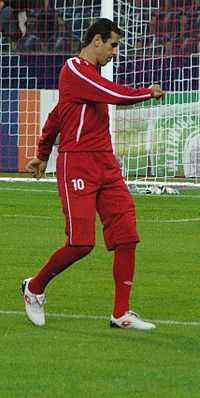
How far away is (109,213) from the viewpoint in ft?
30.9

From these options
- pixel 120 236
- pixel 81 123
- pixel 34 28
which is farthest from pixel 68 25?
pixel 120 236

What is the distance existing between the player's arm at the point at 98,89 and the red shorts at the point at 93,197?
0.39 m

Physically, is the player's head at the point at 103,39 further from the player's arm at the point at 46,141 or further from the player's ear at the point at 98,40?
the player's arm at the point at 46,141

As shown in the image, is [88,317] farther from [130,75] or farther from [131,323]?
[130,75]

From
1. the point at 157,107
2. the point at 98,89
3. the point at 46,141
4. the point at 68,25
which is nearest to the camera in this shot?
the point at 98,89

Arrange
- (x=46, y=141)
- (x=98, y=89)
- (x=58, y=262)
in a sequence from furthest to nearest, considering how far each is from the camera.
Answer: (x=46, y=141) → (x=58, y=262) → (x=98, y=89)

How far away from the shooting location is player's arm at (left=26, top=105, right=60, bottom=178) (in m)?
9.62

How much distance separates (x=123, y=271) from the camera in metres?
9.50

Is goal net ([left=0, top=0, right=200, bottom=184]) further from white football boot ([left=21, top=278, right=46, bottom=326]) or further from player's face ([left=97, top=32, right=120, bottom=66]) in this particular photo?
white football boot ([left=21, top=278, right=46, bottom=326])

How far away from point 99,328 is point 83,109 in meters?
1.39

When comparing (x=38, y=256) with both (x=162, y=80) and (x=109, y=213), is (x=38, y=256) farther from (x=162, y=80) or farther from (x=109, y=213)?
(x=162, y=80)

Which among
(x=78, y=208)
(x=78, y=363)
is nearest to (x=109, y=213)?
(x=78, y=208)

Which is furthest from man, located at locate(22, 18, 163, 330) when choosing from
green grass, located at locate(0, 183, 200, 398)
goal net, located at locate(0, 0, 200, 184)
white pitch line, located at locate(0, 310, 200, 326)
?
goal net, located at locate(0, 0, 200, 184)

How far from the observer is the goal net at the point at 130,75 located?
2497cm
